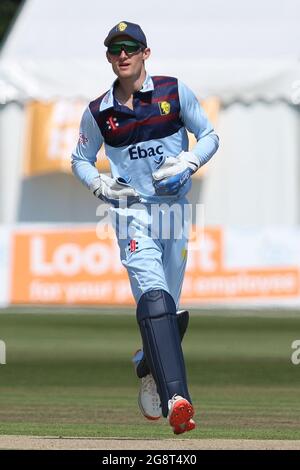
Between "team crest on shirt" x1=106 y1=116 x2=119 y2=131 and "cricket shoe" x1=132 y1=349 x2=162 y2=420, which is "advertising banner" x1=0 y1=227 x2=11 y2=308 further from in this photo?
"team crest on shirt" x1=106 y1=116 x2=119 y2=131

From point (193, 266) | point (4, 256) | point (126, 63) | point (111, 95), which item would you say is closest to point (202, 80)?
point (193, 266)

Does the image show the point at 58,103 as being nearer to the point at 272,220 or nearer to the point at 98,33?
the point at 98,33

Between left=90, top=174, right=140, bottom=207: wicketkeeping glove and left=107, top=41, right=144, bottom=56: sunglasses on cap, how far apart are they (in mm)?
708

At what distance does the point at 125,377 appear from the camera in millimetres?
13609

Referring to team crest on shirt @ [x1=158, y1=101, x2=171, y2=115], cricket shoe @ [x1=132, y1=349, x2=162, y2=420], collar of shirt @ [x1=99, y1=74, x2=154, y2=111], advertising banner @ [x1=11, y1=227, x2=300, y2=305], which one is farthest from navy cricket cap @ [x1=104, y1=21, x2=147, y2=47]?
advertising banner @ [x1=11, y1=227, x2=300, y2=305]

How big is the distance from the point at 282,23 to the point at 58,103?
453cm

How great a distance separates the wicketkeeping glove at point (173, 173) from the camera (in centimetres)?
771

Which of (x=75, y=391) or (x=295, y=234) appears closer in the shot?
(x=75, y=391)

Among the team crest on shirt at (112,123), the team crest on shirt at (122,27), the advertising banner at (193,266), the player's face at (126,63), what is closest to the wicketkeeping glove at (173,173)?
the team crest on shirt at (112,123)

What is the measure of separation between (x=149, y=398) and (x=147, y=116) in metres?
1.67

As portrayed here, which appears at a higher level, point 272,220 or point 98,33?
point 98,33

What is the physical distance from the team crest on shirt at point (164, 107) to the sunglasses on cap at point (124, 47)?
33 cm

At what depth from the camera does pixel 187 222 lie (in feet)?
26.6
